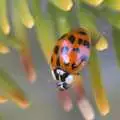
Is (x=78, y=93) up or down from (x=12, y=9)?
down

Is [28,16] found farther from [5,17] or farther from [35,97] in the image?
[35,97]

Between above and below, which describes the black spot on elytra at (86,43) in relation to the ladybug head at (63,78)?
above

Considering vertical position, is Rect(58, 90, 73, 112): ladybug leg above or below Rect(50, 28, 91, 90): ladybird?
below

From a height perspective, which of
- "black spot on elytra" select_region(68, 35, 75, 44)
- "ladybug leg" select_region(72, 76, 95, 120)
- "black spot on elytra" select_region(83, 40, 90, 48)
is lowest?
"ladybug leg" select_region(72, 76, 95, 120)

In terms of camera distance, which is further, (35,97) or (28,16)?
(35,97)

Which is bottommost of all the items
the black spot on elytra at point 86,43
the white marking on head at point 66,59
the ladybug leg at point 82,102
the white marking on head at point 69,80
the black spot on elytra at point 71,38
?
the ladybug leg at point 82,102

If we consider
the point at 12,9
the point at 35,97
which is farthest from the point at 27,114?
the point at 12,9
